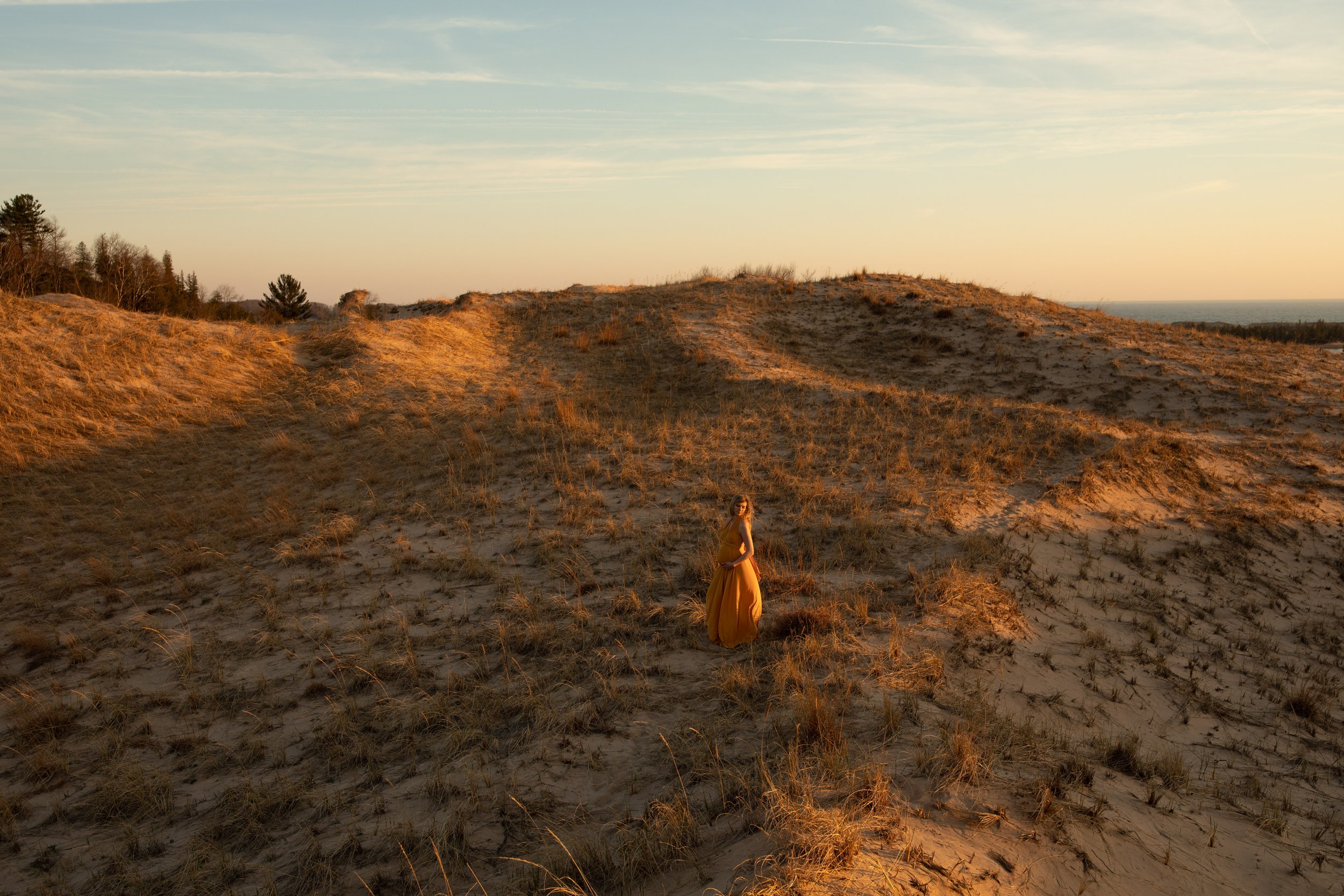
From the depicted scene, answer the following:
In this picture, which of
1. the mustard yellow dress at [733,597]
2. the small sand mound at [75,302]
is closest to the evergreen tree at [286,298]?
the small sand mound at [75,302]

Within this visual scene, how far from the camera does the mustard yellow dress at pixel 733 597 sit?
5.98 m

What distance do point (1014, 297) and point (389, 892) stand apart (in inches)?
981

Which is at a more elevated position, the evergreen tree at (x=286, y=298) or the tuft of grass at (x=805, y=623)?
the evergreen tree at (x=286, y=298)

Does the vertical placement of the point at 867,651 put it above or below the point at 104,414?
below

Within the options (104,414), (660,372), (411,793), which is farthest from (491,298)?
(411,793)

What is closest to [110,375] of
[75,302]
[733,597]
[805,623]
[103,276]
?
[75,302]

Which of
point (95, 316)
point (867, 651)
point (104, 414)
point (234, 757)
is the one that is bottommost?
point (234, 757)

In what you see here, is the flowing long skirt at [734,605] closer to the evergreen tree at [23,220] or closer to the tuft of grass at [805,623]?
the tuft of grass at [805,623]

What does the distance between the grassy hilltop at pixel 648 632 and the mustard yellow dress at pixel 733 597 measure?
34 centimetres

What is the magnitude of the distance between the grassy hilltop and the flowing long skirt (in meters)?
0.34

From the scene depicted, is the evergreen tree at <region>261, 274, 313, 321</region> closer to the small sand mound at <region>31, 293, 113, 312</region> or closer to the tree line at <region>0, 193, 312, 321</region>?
the tree line at <region>0, 193, 312, 321</region>

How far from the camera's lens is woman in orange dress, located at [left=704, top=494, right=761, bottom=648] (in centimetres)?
594

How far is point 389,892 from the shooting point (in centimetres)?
382

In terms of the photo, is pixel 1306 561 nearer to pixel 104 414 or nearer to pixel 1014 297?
pixel 1014 297
